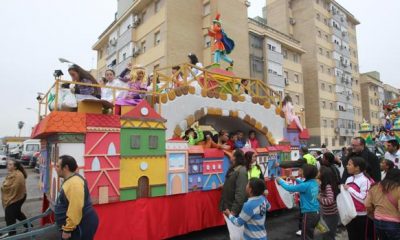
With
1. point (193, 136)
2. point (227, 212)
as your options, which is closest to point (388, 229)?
point (227, 212)

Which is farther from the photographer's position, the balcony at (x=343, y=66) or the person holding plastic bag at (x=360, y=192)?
the balcony at (x=343, y=66)

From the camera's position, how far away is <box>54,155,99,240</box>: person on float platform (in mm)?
3520

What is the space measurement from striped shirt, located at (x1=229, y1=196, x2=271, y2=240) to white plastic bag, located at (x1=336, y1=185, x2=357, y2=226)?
4.08 ft

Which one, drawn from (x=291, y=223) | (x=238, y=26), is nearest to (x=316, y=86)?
(x=238, y=26)

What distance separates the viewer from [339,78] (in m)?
39.4

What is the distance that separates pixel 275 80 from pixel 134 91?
25.5m

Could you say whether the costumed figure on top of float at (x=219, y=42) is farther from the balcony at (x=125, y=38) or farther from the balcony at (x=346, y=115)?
the balcony at (x=346, y=115)

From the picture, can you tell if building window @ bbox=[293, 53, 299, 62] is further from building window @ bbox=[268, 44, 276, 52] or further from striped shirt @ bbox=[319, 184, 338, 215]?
striped shirt @ bbox=[319, 184, 338, 215]

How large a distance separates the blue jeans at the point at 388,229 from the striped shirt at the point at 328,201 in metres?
1.03

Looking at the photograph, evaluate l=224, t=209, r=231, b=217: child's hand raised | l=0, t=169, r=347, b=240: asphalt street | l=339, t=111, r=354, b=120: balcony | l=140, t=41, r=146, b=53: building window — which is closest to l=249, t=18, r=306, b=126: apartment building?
l=339, t=111, r=354, b=120: balcony

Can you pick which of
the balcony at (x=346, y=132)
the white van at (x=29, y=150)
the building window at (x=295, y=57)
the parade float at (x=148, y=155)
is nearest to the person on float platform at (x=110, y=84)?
the parade float at (x=148, y=155)

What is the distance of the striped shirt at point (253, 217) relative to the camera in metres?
→ 3.79

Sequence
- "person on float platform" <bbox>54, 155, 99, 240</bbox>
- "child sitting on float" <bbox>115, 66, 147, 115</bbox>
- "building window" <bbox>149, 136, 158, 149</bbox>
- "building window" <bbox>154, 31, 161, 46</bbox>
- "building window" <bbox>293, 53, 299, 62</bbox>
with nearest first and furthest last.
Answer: "person on float platform" <bbox>54, 155, 99, 240</bbox> → "building window" <bbox>149, 136, 158, 149</bbox> → "child sitting on float" <bbox>115, 66, 147, 115</bbox> → "building window" <bbox>154, 31, 161, 46</bbox> → "building window" <bbox>293, 53, 299, 62</bbox>

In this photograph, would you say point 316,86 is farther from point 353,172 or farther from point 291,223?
point 353,172
